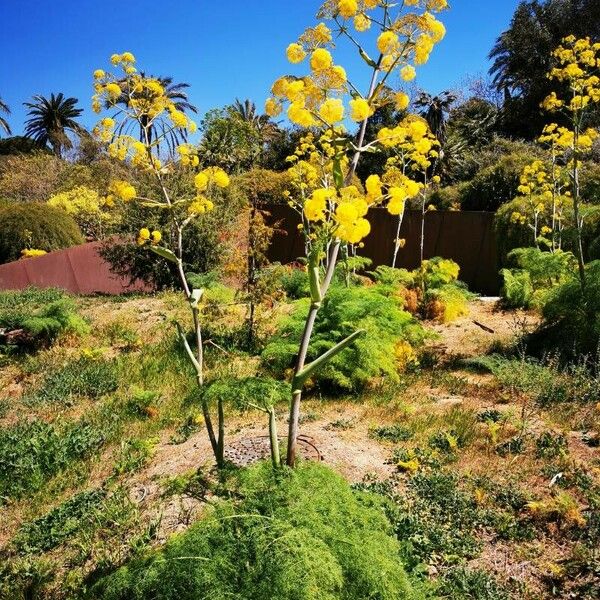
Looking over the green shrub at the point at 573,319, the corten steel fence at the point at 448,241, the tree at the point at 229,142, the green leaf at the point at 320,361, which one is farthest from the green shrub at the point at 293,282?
the tree at the point at 229,142

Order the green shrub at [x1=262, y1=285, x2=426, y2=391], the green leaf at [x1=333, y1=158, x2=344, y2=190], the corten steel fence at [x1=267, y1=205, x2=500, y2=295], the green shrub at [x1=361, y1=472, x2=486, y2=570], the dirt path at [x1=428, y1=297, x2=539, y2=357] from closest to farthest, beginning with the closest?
the green leaf at [x1=333, y1=158, x2=344, y2=190] → the green shrub at [x1=361, y1=472, x2=486, y2=570] → the green shrub at [x1=262, y1=285, x2=426, y2=391] → the dirt path at [x1=428, y1=297, x2=539, y2=357] → the corten steel fence at [x1=267, y1=205, x2=500, y2=295]

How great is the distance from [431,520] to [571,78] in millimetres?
5544

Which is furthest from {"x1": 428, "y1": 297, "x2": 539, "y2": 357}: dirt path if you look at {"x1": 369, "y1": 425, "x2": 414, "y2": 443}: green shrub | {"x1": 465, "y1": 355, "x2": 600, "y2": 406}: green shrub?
{"x1": 369, "y1": 425, "x2": 414, "y2": 443}: green shrub

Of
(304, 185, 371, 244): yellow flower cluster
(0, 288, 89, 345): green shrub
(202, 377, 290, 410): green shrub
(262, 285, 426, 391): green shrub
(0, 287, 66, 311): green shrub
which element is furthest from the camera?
(0, 287, 66, 311): green shrub

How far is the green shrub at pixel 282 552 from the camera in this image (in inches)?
71.2

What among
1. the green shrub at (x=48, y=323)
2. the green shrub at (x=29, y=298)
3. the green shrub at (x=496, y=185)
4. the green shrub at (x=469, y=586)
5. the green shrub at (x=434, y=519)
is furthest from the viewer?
the green shrub at (x=496, y=185)

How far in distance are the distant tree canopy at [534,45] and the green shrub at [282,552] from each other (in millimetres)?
27801

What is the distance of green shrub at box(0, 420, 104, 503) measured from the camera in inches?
167

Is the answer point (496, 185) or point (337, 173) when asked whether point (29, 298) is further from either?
point (496, 185)

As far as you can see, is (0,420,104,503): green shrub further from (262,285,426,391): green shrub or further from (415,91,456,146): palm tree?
(415,91,456,146): palm tree

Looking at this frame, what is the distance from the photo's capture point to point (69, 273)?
14.1 m

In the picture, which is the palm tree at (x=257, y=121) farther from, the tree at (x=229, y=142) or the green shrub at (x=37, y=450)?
the green shrub at (x=37, y=450)

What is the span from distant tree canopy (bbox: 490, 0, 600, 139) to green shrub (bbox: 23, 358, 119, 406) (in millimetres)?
25737

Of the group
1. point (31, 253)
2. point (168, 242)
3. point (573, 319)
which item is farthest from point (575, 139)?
point (31, 253)
